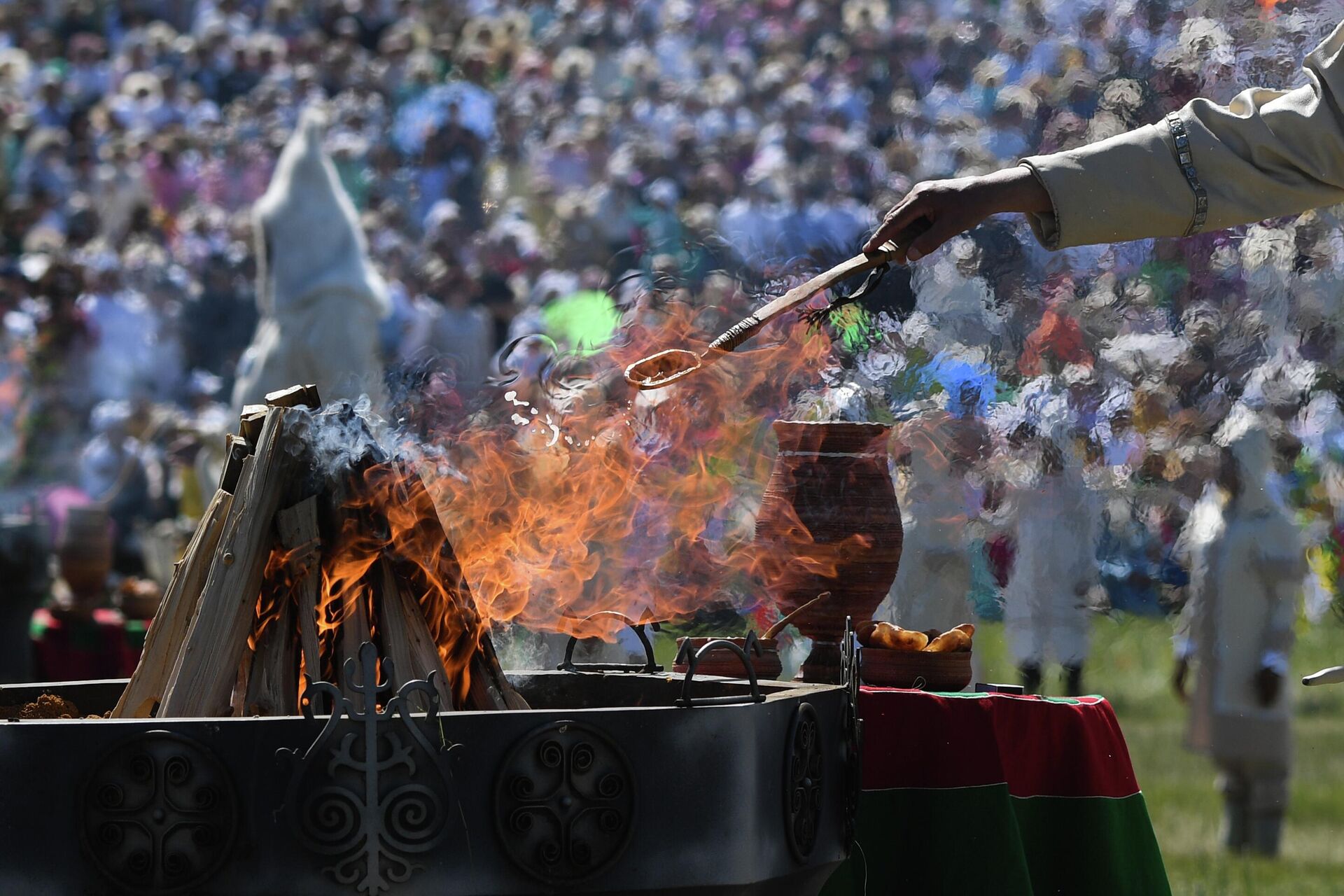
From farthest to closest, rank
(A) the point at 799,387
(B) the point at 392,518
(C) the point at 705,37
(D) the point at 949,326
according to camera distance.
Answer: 1. (C) the point at 705,37
2. (D) the point at 949,326
3. (A) the point at 799,387
4. (B) the point at 392,518

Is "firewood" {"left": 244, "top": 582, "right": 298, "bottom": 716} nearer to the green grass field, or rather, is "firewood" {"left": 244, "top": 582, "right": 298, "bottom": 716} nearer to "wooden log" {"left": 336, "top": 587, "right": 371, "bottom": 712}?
"wooden log" {"left": 336, "top": 587, "right": 371, "bottom": 712}

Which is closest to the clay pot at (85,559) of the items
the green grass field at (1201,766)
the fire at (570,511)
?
the fire at (570,511)

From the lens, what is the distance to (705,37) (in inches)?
455

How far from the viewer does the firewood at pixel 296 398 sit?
3088 mm

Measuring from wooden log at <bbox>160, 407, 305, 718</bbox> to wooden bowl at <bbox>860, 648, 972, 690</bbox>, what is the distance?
1293 mm

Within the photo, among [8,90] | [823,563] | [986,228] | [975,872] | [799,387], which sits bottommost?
[975,872]

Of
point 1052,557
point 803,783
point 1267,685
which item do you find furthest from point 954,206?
point 1267,685

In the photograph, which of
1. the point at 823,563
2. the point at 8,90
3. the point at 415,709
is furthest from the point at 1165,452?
the point at 8,90

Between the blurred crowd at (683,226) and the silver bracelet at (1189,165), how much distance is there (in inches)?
42.9

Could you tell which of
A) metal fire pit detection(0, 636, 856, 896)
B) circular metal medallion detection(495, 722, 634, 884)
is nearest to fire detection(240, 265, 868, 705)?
metal fire pit detection(0, 636, 856, 896)

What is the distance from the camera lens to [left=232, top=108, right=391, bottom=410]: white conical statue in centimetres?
906

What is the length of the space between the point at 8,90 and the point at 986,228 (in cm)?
1028

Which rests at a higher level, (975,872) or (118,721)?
(118,721)

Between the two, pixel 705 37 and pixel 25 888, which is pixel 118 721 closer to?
pixel 25 888
